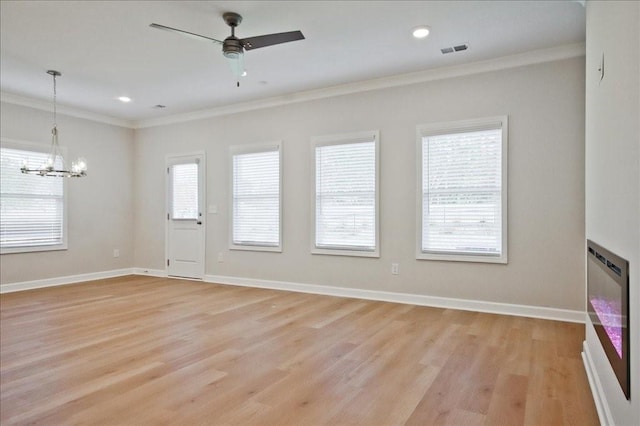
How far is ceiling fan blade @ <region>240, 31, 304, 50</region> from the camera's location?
3131 mm

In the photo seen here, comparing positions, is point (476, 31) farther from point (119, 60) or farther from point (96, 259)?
point (96, 259)

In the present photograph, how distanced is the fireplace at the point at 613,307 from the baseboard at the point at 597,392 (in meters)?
0.27

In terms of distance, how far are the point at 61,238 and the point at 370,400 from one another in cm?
609

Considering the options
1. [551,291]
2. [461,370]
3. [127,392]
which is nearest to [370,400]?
[461,370]

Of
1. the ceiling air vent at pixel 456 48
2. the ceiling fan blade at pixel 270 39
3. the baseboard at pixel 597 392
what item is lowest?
the baseboard at pixel 597 392

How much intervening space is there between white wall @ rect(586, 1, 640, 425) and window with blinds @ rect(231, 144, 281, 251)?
13.6 feet

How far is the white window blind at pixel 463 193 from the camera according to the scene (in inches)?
176

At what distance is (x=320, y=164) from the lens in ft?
18.3

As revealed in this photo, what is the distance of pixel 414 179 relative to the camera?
491 centimetres

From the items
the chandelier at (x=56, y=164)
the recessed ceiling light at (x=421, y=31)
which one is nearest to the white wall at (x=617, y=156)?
the recessed ceiling light at (x=421, y=31)

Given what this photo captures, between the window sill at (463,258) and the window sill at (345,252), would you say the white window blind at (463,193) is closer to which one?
the window sill at (463,258)

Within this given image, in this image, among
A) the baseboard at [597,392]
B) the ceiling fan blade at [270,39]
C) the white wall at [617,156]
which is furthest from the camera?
the ceiling fan blade at [270,39]

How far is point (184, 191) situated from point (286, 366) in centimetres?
486

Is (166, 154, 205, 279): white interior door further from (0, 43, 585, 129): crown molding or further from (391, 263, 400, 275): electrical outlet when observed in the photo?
(391, 263, 400, 275): electrical outlet
